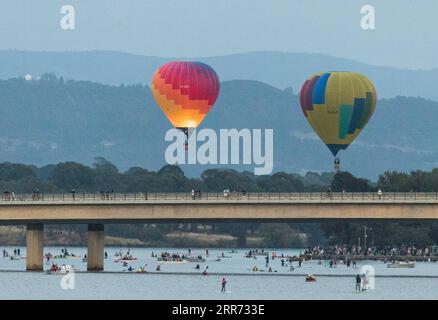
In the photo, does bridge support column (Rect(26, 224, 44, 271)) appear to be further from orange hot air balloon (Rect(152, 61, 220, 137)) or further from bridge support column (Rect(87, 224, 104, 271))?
orange hot air balloon (Rect(152, 61, 220, 137))

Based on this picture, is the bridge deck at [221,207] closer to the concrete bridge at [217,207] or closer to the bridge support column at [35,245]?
the concrete bridge at [217,207]

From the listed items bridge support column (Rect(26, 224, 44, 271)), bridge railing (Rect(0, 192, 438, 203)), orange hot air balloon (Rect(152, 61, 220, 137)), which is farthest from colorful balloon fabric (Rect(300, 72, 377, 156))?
bridge support column (Rect(26, 224, 44, 271))

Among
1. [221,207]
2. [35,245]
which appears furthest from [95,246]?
[221,207]

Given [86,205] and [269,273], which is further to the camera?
[269,273]

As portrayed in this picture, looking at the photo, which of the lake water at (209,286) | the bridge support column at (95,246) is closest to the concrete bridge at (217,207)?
the lake water at (209,286)
